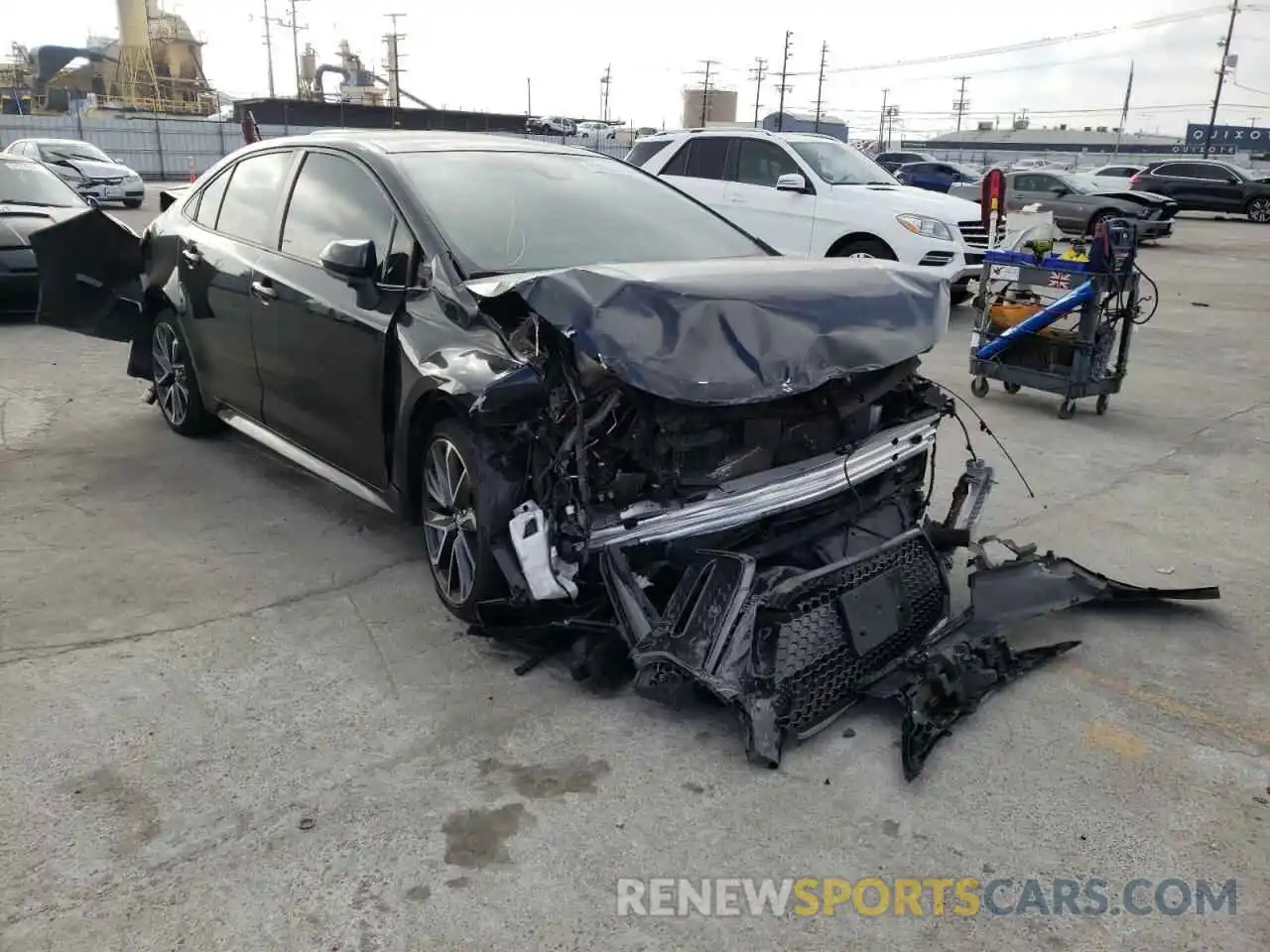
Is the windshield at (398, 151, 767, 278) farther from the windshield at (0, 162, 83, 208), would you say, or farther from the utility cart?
the windshield at (0, 162, 83, 208)

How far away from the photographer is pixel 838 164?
11211 mm

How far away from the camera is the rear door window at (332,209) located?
13.5ft

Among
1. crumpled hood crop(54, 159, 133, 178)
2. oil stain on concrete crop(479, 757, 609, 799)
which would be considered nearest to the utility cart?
oil stain on concrete crop(479, 757, 609, 799)

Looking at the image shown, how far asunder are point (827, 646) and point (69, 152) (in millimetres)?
24233

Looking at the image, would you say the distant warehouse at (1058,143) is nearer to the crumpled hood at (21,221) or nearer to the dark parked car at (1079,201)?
the dark parked car at (1079,201)

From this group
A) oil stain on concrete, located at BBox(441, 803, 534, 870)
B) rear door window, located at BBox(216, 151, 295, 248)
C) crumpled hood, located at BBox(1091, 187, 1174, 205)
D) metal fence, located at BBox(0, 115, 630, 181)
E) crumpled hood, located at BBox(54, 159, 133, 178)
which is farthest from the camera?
metal fence, located at BBox(0, 115, 630, 181)

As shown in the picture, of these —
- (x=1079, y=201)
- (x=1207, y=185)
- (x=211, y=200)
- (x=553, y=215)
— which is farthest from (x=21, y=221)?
(x=1207, y=185)

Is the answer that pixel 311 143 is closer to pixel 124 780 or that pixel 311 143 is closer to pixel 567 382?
pixel 567 382

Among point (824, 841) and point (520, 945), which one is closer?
point (520, 945)

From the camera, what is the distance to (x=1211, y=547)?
469cm

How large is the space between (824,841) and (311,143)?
391 centimetres

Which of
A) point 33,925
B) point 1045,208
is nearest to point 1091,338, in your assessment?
point 33,925

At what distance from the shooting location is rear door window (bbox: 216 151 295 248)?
4.86 m

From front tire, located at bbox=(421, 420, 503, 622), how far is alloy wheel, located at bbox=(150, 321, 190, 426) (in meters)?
2.75
